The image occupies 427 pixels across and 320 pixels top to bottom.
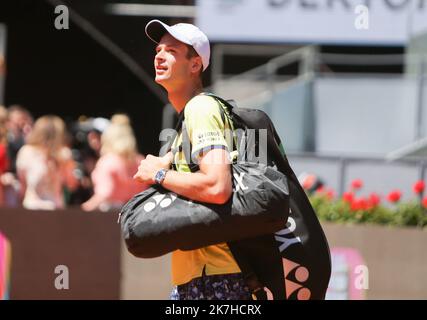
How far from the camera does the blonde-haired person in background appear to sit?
10.7 meters

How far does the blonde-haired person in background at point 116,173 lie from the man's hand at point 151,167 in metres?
6.41

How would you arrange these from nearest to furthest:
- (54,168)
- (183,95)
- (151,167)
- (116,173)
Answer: (151,167) < (183,95) < (54,168) < (116,173)

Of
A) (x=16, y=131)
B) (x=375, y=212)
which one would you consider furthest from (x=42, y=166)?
(x=375, y=212)

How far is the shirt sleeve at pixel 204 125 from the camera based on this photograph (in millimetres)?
3988

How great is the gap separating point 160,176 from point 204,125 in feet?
0.96

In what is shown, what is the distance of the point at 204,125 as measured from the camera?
4.01 m

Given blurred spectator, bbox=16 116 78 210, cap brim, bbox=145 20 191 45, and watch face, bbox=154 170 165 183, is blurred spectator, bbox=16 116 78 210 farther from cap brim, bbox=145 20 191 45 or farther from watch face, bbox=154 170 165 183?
watch face, bbox=154 170 165 183

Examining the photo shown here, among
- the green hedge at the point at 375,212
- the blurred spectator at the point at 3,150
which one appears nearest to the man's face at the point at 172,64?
the green hedge at the point at 375,212

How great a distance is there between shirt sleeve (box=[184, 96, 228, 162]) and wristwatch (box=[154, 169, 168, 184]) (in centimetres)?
15

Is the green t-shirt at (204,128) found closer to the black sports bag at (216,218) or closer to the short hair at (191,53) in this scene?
the black sports bag at (216,218)

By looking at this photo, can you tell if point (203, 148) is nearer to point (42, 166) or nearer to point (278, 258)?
point (278, 258)

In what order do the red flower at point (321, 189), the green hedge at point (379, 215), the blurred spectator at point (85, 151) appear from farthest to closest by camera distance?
the blurred spectator at point (85, 151) < the red flower at point (321, 189) < the green hedge at point (379, 215)

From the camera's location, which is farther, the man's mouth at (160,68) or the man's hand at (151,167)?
the man's mouth at (160,68)
